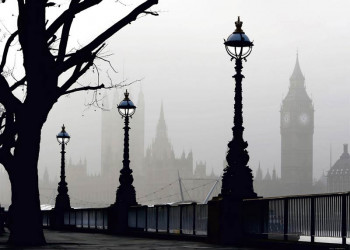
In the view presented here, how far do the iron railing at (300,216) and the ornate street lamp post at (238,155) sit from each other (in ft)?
1.26

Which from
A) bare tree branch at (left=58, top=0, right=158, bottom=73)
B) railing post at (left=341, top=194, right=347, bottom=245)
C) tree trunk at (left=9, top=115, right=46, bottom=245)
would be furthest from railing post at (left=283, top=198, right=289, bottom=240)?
tree trunk at (left=9, top=115, right=46, bottom=245)

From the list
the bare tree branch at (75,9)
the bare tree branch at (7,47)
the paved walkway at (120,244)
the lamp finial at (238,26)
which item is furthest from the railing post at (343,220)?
the bare tree branch at (7,47)

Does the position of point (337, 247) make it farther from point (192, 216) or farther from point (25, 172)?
point (192, 216)

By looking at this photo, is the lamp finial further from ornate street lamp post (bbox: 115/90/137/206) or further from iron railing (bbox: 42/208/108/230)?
iron railing (bbox: 42/208/108/230)

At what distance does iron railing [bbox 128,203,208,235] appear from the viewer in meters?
22.3

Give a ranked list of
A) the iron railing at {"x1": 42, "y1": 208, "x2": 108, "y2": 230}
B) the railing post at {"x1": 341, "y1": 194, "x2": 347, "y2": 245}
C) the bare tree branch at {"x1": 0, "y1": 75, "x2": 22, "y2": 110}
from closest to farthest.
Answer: the railing post at {"x1": 341, "y1": 194, "x2": 347, "y2": 245}
the bare tree branch at {"x1": 0, "y1": 75, "x2": 22, "y2": 110}
the iron railing at {"x1": 42, "y1": 208, "x2": 108, "y2": 230}

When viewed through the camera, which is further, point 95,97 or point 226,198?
point 95,97

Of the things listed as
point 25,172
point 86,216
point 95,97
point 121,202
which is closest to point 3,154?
point 25,172

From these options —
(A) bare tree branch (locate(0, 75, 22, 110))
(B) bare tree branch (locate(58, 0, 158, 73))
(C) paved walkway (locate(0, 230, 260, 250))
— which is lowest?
(C) paved walkway (locate(0, 230, 260, 250))

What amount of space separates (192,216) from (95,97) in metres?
4.50

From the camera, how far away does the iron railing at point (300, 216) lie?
14438 millimetres

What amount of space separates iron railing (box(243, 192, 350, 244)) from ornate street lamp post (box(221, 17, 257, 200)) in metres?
0.38

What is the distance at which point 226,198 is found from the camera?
18.7 m

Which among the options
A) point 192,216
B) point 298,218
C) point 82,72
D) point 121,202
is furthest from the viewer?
point 121,202
